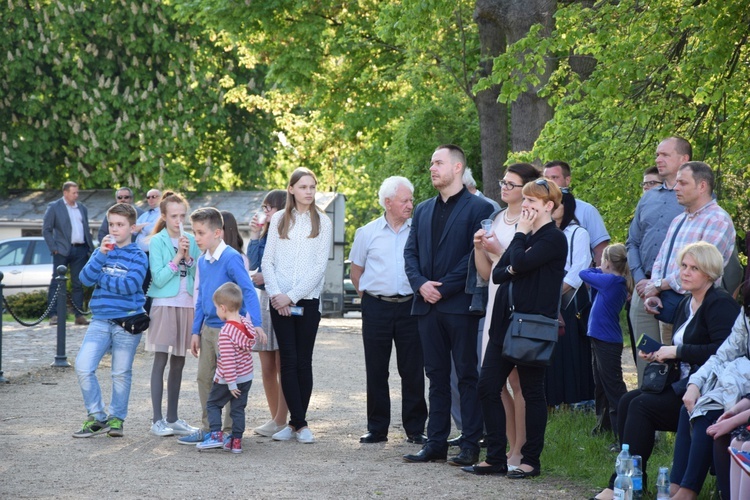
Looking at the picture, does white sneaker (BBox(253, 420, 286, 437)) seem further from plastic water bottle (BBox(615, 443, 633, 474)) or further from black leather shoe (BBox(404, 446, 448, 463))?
plastic water bottle (BBox(615, 443, 633, 474))

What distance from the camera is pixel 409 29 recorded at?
56.7ft

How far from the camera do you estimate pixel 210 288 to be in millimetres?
8742

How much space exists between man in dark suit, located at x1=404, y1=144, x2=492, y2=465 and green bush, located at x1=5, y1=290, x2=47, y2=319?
15.8 m

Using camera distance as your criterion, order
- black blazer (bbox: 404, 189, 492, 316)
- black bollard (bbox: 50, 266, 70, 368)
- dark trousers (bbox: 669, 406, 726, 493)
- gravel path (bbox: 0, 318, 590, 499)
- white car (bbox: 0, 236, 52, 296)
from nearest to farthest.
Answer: dark trousers (bbox: 669, 406, 726, 493) < gravel path (bbox: 0, 318, 590, 499) < black blazer (bbox: 404, 189, 492, 316) < black bollard (bbox: 50, 266, 70, 368) < white car (bbox: 0, 236, 52, 296)

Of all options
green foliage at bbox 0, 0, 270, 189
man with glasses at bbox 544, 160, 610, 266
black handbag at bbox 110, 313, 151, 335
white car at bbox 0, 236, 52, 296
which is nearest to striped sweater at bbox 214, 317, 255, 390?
black handbag at bbox 110, 313, 151, 335

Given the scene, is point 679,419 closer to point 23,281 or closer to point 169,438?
point 169,438

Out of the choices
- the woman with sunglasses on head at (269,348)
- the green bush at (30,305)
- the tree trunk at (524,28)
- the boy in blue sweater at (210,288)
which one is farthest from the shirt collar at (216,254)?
the green bush at (30,305)

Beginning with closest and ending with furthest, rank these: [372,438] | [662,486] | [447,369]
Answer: [662,486]
[447,369]
[372,438]

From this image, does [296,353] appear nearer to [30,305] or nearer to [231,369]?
[231,369]

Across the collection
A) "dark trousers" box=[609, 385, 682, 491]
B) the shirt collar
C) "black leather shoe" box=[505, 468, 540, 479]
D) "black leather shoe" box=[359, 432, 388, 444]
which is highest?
the shirt collar

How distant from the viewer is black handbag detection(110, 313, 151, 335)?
8.97m

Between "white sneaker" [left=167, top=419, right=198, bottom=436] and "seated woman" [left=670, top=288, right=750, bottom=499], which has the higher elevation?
"seated woman" [left=670, top=288, right=750, bottom=499]

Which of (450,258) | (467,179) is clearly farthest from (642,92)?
(450,258)

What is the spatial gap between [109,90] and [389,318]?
25838 millimetres
